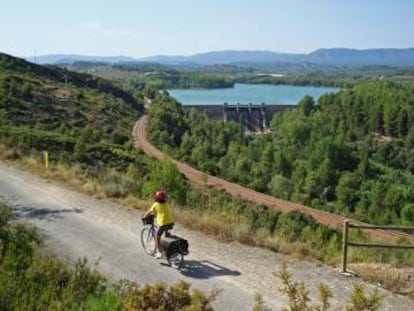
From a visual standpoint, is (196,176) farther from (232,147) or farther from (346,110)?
(346,110)

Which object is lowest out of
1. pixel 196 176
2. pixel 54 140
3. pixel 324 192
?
pixel 324 192

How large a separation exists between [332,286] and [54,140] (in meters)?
22.4

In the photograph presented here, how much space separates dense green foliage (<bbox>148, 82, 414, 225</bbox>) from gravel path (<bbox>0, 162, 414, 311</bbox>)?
31.7 meters

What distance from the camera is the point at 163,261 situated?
29.8 ft

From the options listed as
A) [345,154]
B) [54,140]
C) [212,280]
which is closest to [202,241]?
[212,280]

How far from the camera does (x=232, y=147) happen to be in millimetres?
72000

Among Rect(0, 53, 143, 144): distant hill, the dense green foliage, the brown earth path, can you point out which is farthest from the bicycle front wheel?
the dense green foliage

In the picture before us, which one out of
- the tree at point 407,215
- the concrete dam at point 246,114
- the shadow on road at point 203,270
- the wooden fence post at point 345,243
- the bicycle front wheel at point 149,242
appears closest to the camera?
the shadow on road at point 203,270

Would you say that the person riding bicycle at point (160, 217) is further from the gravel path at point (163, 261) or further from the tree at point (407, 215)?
the tree at point (407, 215)

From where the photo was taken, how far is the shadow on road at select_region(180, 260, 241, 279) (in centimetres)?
850

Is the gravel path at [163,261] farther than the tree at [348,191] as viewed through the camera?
No

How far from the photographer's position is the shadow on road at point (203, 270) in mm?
8501

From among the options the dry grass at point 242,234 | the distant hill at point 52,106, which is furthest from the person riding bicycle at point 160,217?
the distant hill at point 52,106

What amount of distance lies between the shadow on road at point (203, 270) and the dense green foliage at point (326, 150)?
3319cm
